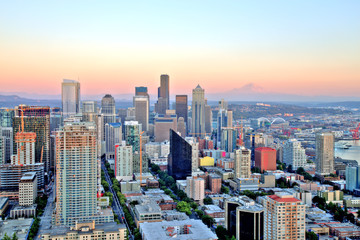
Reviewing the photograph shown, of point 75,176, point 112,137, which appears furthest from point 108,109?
point 75,176

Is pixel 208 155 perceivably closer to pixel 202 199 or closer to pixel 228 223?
pixel 202 199

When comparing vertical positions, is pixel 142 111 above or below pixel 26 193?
above

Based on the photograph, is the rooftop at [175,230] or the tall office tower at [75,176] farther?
the tall office tower at [75,176]

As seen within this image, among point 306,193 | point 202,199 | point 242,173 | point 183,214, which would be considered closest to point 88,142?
point 183,214

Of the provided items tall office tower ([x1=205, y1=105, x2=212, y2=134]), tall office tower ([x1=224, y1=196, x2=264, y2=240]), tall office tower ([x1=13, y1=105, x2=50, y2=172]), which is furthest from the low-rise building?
tall office tower ([x1=205, y1=105, x2=212, y2=134])

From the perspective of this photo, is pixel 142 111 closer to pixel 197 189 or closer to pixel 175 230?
pixel 197 189

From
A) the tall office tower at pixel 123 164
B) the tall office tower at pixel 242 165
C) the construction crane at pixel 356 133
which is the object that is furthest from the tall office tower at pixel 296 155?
the construction crane at pixel 356 133

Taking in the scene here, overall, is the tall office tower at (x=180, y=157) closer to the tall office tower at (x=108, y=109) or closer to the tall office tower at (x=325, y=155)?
the tall office tower at (x=325, y=155)
